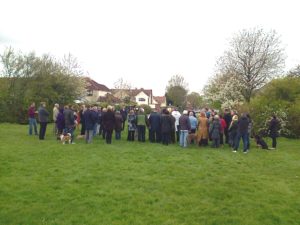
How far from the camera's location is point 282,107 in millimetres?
24688

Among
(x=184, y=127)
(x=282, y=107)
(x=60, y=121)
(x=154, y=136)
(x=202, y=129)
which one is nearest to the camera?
(x=184, y=127)

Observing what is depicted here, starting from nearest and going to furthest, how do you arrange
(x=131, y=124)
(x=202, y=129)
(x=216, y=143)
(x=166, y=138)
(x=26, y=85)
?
(x=216, y=143), (x=202, y=129), (x=166, y=138), (x=131, y=124), (x=26, y=85)

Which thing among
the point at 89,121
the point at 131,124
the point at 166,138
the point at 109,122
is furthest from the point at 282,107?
the point at 89,121

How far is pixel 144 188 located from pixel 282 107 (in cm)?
1905

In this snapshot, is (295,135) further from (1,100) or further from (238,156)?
(1,100)

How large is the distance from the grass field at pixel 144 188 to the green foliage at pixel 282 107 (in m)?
10.6

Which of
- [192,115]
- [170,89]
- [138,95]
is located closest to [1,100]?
[192,115]

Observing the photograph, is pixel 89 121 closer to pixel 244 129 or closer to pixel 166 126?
pixel 166 126

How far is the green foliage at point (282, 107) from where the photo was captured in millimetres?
23766

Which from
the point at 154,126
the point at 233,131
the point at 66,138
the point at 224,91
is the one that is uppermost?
the point at 224,91

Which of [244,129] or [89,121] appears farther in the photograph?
[89,121]

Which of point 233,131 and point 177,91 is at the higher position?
point 177,91

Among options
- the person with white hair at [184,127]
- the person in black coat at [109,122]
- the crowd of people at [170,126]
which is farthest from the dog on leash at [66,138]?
the person with white hair at [184,127]

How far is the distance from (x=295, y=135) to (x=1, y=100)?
24413 millimetres
